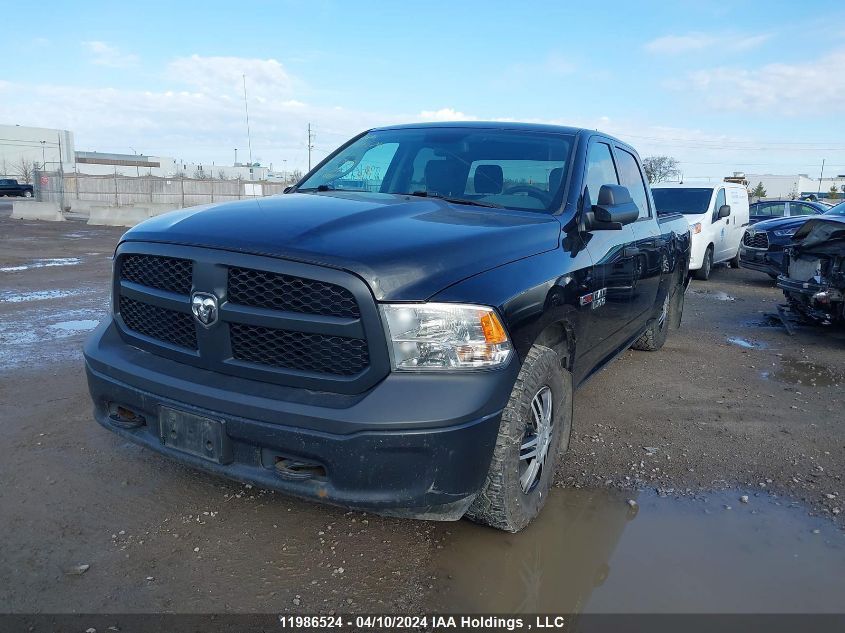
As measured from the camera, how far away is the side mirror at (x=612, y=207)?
3.31m

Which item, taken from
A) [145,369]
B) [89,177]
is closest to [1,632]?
[145,369]

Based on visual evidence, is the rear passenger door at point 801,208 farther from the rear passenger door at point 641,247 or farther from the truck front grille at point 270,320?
the truck front grille at point 270,320

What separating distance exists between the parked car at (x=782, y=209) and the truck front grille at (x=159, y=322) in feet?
56.9

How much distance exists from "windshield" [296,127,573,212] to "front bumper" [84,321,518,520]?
134 cm

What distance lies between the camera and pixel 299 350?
234 cm

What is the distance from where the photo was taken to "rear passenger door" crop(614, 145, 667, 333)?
14.0ft

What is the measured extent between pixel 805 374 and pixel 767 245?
5.81 metres

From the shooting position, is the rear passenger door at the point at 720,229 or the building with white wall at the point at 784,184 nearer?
the rear passenger door at the point at 720,229

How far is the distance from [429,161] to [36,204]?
25233mm

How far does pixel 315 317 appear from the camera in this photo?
2.26 metres

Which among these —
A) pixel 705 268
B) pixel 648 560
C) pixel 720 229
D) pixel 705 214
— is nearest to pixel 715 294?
pixel 705 268

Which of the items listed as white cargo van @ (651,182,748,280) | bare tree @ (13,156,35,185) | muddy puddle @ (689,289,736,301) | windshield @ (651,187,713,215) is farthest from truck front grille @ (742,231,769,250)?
bare tree @ (13,156,35,185)

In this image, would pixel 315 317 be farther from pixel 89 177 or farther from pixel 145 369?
pixel 89 177

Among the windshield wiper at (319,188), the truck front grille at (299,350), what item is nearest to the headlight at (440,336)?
the truck front grille at (299,350)
